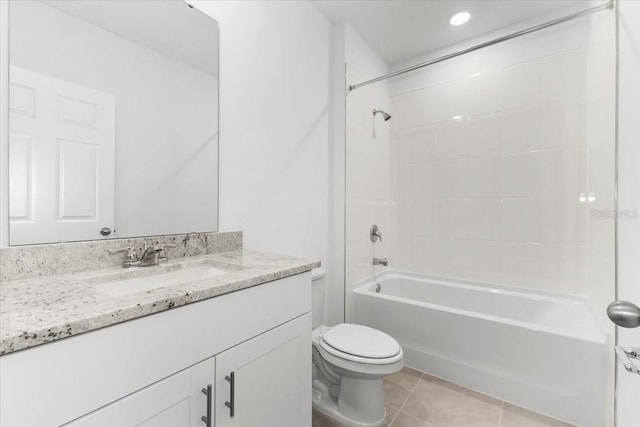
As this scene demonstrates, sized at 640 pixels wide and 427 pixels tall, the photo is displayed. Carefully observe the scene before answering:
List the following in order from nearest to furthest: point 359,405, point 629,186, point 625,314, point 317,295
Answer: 1. point 625,314
2. point 629,186
3. point 359,405
4. point 317,295

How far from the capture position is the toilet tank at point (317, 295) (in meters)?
1.94

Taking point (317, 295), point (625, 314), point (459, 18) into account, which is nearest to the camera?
point (625, 314)

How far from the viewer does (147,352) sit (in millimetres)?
666

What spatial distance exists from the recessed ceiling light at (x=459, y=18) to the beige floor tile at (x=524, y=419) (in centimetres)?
258

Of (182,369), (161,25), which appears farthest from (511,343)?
(161,25)

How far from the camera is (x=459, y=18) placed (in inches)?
83.2

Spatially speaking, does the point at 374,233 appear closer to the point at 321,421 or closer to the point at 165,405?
the point at 321,421

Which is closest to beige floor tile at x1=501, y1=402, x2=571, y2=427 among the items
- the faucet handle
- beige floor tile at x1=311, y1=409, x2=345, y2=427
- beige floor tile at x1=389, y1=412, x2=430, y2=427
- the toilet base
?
beige floor tile at x1=389, y1=412, x2=430, y2=427

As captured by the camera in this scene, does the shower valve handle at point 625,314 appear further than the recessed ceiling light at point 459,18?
No

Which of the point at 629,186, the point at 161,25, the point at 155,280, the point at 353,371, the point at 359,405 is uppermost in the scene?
the point at 161,25

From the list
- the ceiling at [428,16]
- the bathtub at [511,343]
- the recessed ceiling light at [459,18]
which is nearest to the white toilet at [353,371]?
the bathtub at [511,343]

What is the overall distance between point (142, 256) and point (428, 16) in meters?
2.37

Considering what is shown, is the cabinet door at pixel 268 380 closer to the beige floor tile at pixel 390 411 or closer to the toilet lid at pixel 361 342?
the toilet lid at pixel 361 342

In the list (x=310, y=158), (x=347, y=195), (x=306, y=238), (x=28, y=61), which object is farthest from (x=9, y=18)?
(x=347, y=195)
